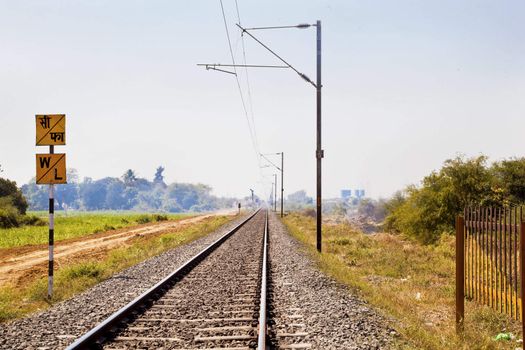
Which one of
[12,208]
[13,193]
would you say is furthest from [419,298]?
[13,193]

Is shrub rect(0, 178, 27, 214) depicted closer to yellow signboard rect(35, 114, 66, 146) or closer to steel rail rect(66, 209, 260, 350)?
steel rail rect(66, 209, 260, 350)

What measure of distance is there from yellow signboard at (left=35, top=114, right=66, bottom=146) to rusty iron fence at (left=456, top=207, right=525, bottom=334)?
8056 millimetres

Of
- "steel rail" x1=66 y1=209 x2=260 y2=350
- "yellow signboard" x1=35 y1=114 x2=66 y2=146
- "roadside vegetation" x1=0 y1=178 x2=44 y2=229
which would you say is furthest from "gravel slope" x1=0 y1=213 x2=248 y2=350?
"roadside vegetation" x1=0 y1=178 x2=44 y2=229

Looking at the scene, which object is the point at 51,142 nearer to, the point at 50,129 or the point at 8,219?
the point at 50,129

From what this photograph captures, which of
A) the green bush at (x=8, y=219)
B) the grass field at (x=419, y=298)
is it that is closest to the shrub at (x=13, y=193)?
the green bush at (x=8, y=219)

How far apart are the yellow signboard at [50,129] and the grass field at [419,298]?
24.0 feet

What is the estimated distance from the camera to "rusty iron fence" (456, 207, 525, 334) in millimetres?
6766

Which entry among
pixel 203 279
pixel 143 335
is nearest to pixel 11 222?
pixel 203 279

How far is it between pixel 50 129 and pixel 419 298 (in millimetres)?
9041

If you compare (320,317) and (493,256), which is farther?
(320,317)

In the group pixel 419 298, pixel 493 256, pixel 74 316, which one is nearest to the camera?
pixel 493 256

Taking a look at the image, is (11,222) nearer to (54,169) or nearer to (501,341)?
(54,169)

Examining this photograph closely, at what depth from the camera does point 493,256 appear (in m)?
7.52

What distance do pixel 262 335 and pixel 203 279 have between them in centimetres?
601
